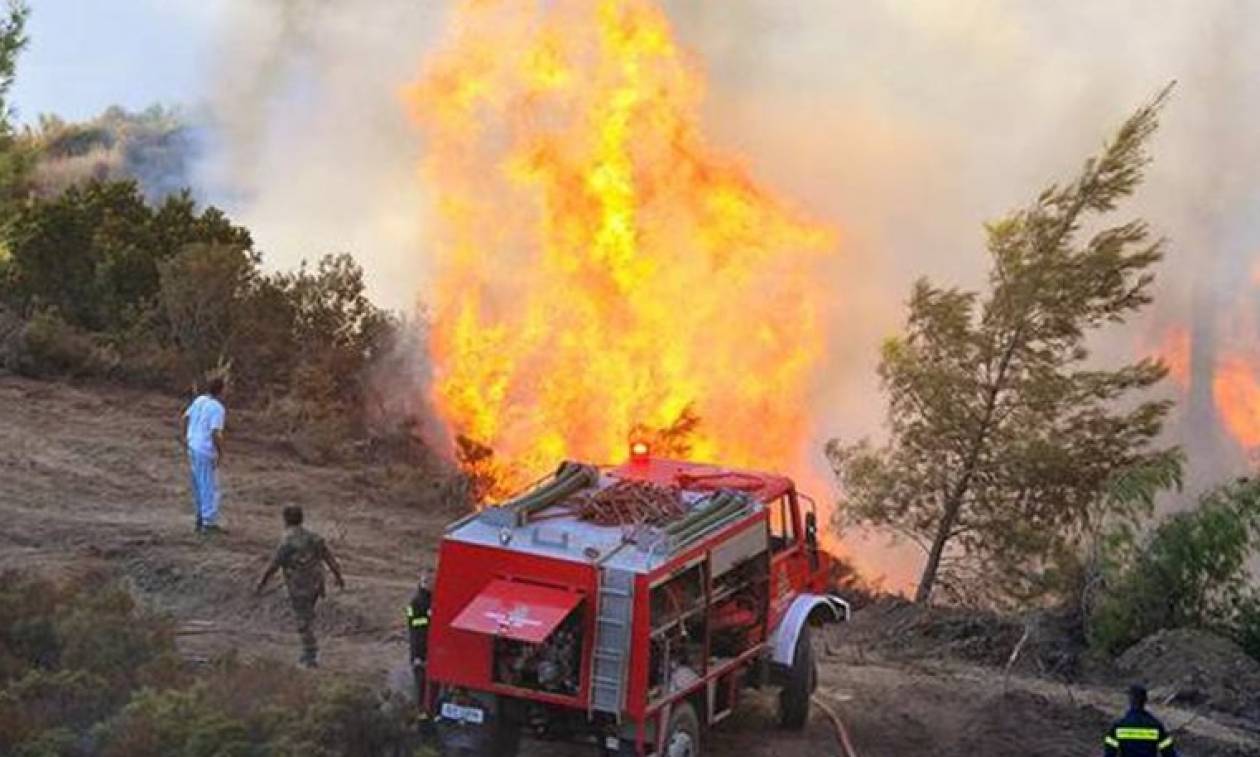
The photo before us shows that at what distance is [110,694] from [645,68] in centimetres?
1524

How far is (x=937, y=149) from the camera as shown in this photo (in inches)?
1342

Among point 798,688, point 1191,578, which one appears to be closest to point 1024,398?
point 1191,578

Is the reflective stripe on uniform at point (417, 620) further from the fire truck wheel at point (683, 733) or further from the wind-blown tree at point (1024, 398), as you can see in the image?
the wind-blown tree at point (1024, 398)

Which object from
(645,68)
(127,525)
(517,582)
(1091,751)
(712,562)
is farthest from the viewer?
(645,68)

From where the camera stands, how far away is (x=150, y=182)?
159 feet

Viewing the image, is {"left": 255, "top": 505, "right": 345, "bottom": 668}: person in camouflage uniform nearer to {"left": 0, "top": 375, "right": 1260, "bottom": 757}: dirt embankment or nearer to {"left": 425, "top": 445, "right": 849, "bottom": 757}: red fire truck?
{"left": 0, "top": 375, "right": 1260, "bottom": 757}: dirt embankment

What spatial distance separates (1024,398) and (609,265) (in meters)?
6.60

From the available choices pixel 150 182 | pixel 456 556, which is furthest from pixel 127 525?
pixel 150 182

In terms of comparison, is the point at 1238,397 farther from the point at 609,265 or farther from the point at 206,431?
the point at 206,431

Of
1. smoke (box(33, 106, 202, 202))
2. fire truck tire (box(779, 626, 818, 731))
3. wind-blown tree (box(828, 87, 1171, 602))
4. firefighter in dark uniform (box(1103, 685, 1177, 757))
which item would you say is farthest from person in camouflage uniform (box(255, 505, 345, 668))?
smoke (box(33, 106, 202, 202))

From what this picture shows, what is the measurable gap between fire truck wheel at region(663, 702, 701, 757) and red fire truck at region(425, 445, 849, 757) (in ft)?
0.05

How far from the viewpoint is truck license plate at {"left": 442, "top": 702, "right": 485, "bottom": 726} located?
1144cm

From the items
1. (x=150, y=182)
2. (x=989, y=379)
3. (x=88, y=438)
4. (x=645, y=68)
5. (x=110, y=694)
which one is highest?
(x=150, y=182)

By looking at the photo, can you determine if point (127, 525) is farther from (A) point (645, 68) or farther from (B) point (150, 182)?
(B) point (150, 182)
